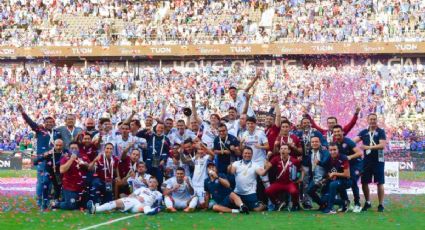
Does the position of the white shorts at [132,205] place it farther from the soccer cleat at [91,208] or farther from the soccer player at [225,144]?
the soccer player at [225,144]

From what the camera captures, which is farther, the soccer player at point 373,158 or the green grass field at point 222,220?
the soccer player at point 373,158

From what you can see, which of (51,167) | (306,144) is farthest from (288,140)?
(51,167)

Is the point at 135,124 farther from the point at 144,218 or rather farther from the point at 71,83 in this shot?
the point at 71,83

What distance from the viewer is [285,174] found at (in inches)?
659

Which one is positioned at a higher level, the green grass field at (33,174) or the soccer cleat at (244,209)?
the soccer cleat at (244,209)

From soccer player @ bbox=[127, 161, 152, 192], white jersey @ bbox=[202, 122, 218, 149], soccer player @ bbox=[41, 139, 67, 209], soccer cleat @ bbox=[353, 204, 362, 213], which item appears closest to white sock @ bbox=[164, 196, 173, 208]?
soccer player @ bbox=[127, 161, 152, 192]

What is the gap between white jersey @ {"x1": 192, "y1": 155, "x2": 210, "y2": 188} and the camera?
17.2m

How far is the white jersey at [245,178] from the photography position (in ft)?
54.6

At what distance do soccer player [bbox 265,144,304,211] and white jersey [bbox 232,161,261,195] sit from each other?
28 centimetres

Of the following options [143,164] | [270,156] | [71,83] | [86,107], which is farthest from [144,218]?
[71,83]

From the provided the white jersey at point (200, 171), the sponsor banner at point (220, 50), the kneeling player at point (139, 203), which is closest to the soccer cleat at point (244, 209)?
the white jersey at point (200, 171)

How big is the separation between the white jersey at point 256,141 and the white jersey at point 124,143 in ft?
6.83

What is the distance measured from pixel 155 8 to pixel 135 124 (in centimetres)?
3644

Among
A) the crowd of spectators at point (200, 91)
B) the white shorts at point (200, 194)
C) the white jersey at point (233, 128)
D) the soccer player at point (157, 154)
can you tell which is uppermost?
the crowd of spectators at point (200, 91)
